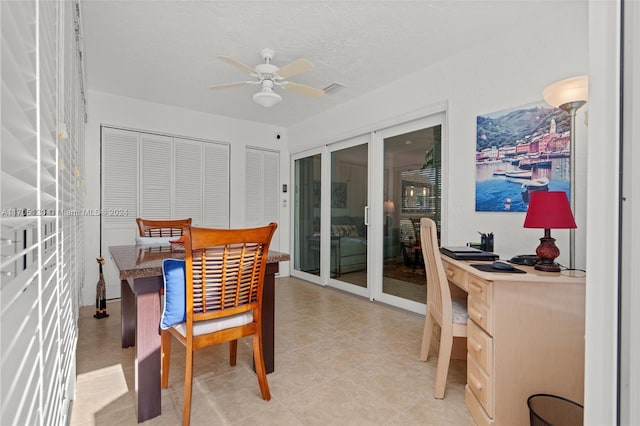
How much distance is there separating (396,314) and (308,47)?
9.68 feet

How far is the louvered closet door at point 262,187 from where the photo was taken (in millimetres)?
5199

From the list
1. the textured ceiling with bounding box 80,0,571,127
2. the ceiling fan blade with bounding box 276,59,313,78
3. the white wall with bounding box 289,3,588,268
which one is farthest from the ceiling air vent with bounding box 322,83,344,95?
the ceiling fan blade with bounding box 276,59,313,78

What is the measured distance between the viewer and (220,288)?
5.44 ft

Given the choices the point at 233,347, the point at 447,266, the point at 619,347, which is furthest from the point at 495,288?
the point at 233,347

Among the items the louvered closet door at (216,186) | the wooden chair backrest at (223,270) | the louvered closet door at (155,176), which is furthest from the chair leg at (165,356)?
the louvered closet door at (216,186)

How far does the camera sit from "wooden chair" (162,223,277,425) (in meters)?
1.54

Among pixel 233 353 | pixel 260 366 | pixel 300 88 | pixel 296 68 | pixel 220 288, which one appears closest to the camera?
pixel 220 288

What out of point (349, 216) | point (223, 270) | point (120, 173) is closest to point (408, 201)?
point (349, 216)

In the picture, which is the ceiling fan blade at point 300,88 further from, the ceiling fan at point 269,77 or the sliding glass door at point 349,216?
the sliding glass door at point 349,216

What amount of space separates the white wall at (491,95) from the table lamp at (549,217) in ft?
1.97

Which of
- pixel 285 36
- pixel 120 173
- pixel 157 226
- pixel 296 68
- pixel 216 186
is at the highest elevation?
pixel 285 36

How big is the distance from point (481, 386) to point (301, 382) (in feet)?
3.67

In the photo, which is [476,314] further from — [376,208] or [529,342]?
[376,208]

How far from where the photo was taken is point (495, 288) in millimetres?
1608
